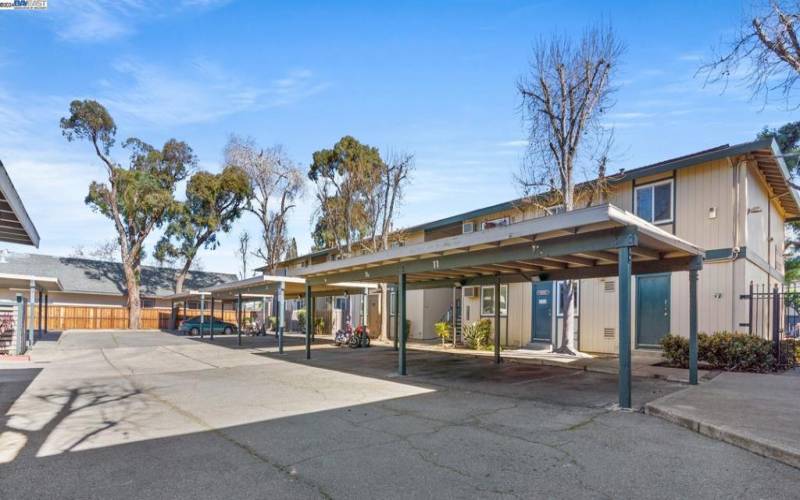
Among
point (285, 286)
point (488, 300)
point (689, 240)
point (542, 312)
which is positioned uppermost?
point (689, 240)

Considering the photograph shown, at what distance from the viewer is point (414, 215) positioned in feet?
77.3

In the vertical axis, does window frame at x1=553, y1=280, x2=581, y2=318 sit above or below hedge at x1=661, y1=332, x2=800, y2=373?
above

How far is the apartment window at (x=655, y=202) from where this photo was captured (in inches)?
543

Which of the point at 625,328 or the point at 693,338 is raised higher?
the point at 625,328

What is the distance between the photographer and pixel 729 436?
537cm

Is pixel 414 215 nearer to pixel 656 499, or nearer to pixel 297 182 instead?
pixel 297 182

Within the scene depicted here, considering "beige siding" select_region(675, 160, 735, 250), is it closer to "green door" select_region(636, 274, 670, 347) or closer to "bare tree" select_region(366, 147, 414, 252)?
"green door" select_region(636, 274, 670, 347)

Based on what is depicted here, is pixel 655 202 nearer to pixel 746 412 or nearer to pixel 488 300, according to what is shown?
pixel 488 300

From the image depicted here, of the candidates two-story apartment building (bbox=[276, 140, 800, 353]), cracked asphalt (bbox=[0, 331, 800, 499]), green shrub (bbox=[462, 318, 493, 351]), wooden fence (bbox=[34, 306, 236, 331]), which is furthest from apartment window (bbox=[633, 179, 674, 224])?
wooden fence (bbox=[34, 306, 236, 331])

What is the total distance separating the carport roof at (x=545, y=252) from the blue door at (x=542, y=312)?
4177 mm

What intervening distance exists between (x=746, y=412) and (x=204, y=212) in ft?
130

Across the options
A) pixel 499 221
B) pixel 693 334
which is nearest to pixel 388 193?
pixel 499 221

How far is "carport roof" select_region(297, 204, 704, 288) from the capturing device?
276 inches

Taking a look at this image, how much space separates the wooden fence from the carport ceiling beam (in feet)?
97.8
